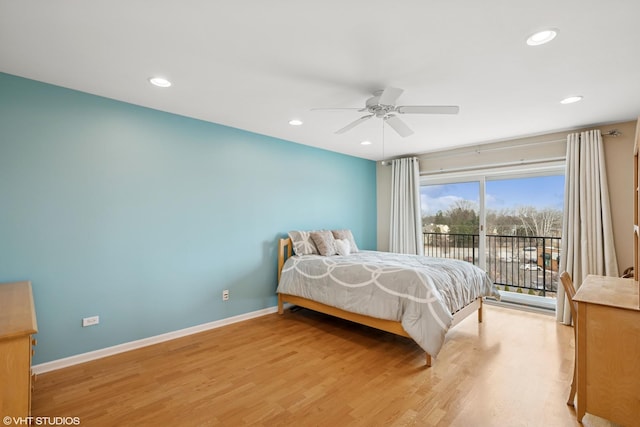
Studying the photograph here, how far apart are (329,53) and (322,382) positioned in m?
2.50

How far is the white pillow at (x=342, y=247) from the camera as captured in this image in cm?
443

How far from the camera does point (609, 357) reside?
1.82 m

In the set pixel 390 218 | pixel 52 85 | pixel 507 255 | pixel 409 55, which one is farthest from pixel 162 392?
pixel 507 255

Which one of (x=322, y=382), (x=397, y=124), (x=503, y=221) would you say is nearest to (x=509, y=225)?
(x=503, y=221)

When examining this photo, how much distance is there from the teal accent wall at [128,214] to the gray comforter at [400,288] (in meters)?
0.76

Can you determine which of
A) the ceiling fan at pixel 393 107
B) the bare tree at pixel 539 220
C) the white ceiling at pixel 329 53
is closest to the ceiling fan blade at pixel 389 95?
the ceiling fan at pixel 393 107

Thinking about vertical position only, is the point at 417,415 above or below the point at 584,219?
below

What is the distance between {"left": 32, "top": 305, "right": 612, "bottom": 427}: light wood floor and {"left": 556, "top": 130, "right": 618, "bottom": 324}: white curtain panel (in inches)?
35.0

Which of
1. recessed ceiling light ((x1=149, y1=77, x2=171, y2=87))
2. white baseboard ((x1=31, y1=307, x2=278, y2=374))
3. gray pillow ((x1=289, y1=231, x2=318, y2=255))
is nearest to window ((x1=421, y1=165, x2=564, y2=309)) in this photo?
gray pillow ((x1=289, y1=231, x2=318, y2=255))

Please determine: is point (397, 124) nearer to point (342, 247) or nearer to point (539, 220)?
point (342, 247)

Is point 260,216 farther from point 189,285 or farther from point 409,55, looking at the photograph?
point 409,55

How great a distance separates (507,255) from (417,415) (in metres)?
3.85

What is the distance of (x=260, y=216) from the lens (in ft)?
13.6

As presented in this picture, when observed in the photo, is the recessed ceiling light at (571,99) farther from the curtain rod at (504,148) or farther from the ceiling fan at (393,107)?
the ceiling fan at (393,107)
